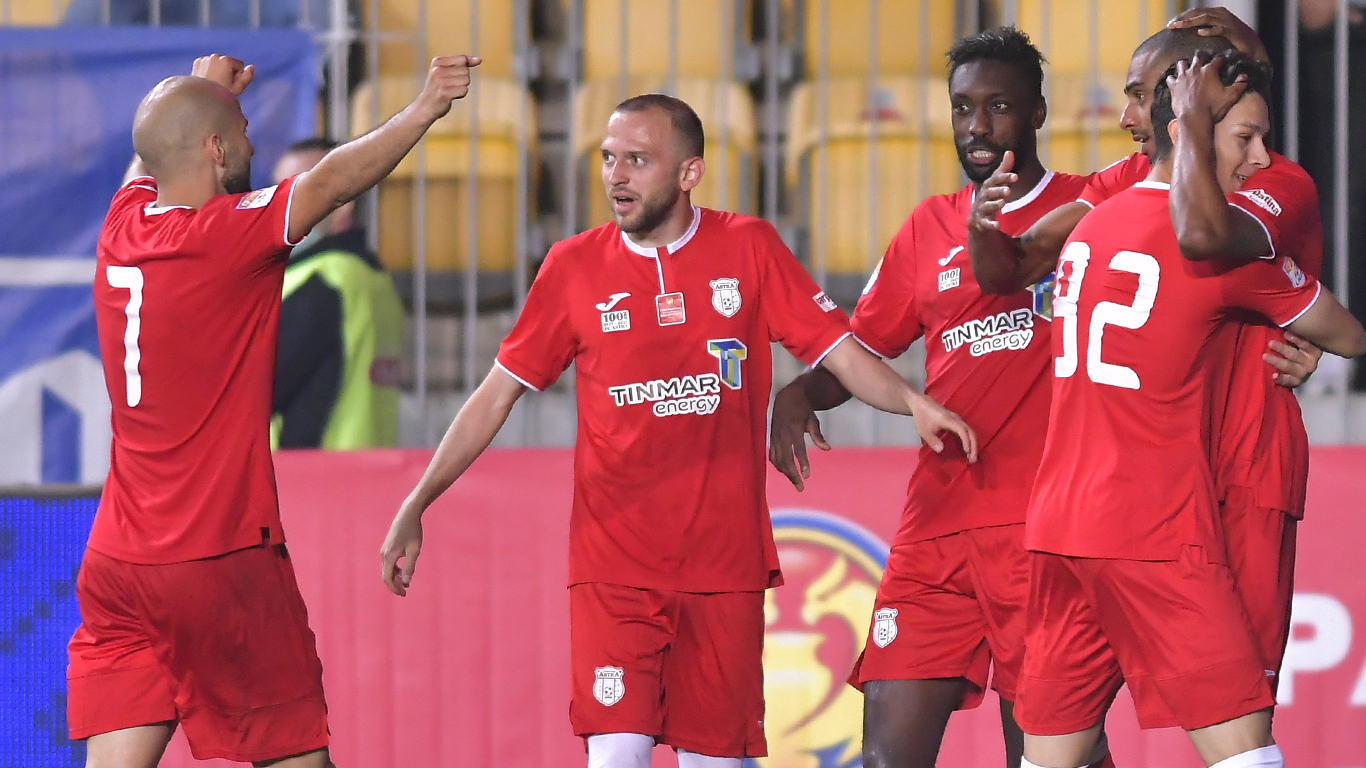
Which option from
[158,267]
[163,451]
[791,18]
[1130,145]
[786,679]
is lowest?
[786,679]

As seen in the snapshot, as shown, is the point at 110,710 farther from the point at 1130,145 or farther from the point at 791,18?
the point at 1130,145

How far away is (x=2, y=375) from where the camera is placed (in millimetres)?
6449

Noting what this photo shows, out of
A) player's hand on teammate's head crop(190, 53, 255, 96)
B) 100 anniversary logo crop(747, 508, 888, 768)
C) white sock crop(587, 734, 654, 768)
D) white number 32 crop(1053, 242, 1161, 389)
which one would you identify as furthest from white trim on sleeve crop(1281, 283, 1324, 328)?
player's hand on teammate's head crop(190, 53, 255, 96)

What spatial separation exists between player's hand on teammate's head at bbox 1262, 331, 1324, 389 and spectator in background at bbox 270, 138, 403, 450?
331 centimetres

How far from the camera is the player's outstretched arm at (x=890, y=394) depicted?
4695mm

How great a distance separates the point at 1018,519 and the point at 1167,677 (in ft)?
2.93

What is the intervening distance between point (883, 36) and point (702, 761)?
2995 mm

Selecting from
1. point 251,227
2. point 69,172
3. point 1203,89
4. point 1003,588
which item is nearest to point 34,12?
point 69,172

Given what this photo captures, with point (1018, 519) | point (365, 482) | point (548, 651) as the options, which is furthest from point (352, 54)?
point (1018, 519)

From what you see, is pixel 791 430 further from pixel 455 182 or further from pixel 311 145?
pixel 311 145

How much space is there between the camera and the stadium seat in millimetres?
6587

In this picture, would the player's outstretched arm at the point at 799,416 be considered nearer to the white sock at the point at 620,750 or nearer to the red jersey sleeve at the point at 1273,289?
the white sock at the point at 620,750

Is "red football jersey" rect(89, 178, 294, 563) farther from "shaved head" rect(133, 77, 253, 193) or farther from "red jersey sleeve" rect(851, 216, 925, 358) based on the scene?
"red jersey sleeve" rect(851, 216, 925, 358)

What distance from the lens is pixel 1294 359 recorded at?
4160 mm
